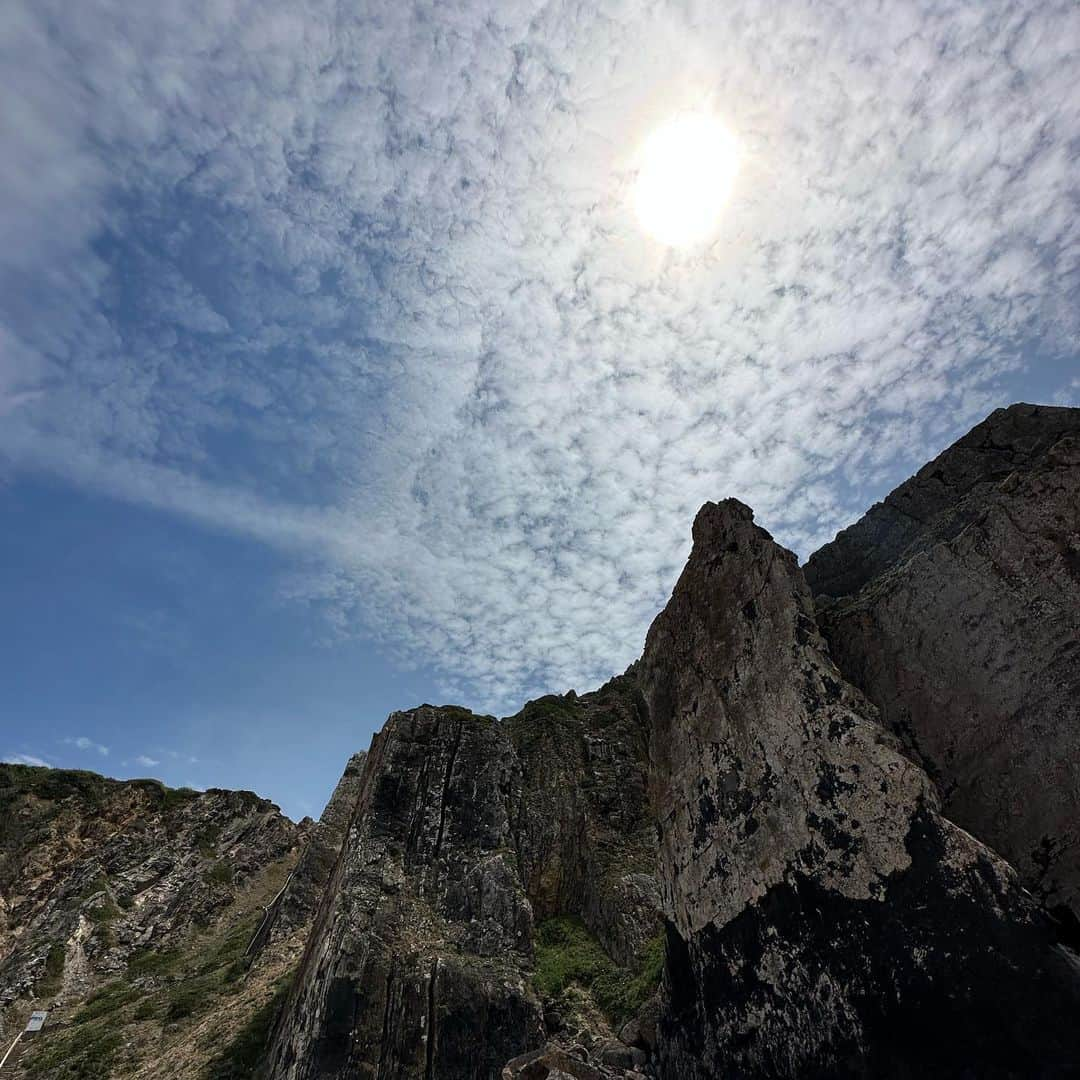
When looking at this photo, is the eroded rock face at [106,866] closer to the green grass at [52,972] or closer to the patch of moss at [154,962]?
the green grass at [52,972]

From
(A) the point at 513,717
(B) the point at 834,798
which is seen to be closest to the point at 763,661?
(B) the point at 834,798

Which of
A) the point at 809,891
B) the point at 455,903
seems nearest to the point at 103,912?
the point at 455,903

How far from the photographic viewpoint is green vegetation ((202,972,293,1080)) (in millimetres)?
19781

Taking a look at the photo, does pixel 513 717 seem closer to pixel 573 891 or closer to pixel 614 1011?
pixel 573 891

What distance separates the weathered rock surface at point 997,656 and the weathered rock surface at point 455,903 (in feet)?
27.9

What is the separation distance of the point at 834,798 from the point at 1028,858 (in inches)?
124

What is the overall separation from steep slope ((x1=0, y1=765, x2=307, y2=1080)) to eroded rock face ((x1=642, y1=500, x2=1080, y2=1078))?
61.7 feet

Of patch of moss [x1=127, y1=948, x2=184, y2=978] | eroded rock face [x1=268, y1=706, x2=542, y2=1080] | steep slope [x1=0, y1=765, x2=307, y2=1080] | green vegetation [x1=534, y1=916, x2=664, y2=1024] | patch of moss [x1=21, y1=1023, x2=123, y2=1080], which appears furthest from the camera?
patch of moss [x1=127, y1=948, x2=184, y2=978]

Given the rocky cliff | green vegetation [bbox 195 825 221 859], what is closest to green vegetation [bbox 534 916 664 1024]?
the rocky cliff

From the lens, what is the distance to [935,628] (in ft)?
40.8

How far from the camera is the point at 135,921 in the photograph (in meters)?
38.5

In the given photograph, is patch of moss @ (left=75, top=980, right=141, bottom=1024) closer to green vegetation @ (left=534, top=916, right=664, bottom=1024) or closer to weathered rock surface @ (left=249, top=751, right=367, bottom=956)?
weathered rock surface @ (left=249, top=751, right=367, bottom=956)

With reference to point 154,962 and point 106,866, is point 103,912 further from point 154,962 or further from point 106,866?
point 154,962

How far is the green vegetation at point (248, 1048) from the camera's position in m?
19.8
